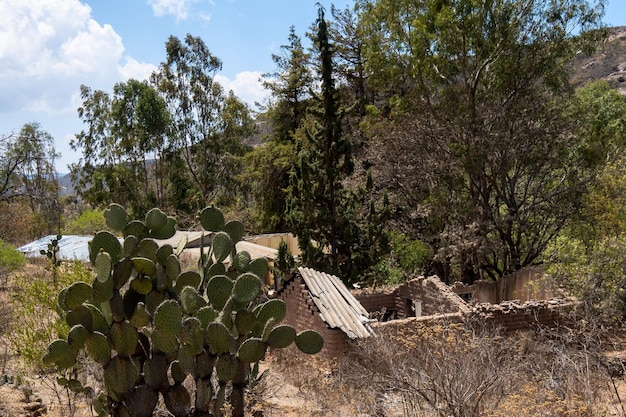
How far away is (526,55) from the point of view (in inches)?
539

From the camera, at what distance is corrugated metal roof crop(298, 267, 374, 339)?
854cm

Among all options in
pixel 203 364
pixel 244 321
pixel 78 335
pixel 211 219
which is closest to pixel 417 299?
pixel 211 219

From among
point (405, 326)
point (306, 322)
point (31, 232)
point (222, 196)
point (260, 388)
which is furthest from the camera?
point (222, 196)

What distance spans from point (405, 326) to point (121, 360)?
525cm

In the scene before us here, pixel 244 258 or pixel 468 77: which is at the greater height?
pixel 468 77

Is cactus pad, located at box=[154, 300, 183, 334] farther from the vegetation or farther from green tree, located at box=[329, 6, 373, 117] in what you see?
green tree, located at box=[329, 6, 373, 117]

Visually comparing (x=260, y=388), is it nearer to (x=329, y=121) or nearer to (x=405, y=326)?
(x=405, y=326)

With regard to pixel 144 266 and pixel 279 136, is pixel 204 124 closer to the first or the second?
pixel 279 136

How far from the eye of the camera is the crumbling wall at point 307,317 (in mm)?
8578

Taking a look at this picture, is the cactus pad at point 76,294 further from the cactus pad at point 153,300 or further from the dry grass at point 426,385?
the dry grass at point 426,385

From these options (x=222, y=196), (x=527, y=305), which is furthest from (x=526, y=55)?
(x=222, y=196)

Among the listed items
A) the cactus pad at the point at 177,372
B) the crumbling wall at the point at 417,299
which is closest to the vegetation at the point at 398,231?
the cactus pad at the point at 177,372

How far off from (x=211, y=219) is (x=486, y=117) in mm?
9901

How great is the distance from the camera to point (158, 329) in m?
4.23
